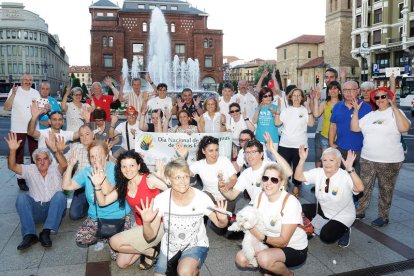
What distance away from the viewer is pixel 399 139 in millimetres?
5273

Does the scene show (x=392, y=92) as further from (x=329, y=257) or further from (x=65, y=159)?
(x=65, y=159)

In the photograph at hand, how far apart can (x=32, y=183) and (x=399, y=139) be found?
5498 millimetres

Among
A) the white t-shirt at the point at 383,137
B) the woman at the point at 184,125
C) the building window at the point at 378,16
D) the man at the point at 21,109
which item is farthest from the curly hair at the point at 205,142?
the building window at the point at 378,16

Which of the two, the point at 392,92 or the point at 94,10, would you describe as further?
the point at 94,10

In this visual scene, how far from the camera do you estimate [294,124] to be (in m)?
6.56

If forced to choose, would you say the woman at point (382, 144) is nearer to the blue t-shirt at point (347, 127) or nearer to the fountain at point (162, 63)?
the blue t-shirt at point (347, 127)

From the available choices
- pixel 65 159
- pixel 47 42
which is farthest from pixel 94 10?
pixel 65 159

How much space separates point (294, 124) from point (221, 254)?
3037 mm

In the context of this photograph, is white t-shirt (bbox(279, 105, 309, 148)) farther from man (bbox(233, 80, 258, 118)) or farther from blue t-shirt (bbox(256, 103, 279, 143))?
man (bbox(233, 80, 258, 118))

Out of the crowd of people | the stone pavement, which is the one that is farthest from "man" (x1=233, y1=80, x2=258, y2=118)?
the stone pavement

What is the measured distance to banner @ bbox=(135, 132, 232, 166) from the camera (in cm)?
691

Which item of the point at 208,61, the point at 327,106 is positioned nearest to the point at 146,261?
the point at 327,106

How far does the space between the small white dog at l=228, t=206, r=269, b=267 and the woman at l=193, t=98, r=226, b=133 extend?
3839 mm

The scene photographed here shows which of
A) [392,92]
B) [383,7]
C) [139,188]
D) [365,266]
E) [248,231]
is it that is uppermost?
[383,7]
